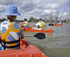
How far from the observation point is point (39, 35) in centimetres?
359

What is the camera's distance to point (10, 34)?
2072 millimetres

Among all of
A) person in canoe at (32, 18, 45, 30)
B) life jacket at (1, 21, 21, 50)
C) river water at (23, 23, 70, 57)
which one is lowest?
river water at (23, 23, 70, 57)

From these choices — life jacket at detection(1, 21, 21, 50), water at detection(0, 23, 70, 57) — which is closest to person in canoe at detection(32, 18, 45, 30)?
water at detection(0, 23, 70, 57)

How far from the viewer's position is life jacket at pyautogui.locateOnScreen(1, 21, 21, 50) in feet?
6.68

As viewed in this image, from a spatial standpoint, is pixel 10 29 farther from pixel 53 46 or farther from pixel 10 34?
pixel 53 46

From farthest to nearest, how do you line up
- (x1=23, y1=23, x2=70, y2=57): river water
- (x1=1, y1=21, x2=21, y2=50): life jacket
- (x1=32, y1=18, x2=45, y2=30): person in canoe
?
(x1=32, y1=18, x2=45, y2=30): person in canoe < (x1=23, y1=23, x2=70, y2=57): river water < (x1=1, y1=21, x2=21, y2=50): life jacket

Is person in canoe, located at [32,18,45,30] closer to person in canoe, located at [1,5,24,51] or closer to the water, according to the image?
the water

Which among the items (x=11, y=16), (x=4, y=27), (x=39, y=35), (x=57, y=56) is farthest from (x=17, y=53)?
(x=57, y=56)

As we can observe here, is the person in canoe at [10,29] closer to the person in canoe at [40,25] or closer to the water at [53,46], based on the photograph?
the water at [53,46]

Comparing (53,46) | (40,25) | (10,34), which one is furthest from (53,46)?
(40,25)

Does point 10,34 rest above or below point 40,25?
above

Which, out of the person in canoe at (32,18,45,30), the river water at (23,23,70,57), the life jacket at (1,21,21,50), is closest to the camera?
the life jacket at (1,21,21,50)

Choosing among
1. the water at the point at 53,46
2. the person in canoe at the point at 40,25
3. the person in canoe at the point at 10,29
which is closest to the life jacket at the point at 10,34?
the person in canoe at the point at 10,29

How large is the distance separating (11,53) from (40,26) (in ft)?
25.3
